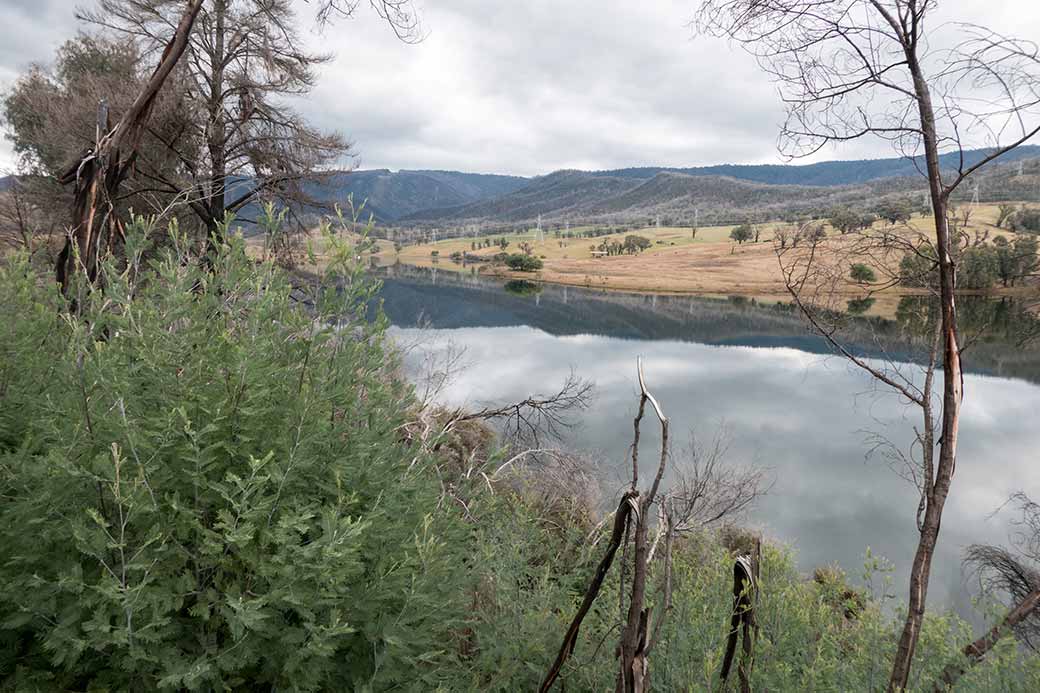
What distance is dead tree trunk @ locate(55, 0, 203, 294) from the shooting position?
9.65 ft

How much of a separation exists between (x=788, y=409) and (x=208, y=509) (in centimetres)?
2688

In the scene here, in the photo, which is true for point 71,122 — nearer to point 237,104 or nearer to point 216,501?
point 237,104

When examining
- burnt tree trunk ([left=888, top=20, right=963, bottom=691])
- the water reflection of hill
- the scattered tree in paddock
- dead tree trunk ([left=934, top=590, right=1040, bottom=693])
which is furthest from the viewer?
the scattered tree in paddock

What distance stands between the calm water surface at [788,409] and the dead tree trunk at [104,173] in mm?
4169

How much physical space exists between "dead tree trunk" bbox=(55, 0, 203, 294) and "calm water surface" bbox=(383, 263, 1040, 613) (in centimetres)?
417

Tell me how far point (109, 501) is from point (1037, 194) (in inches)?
222

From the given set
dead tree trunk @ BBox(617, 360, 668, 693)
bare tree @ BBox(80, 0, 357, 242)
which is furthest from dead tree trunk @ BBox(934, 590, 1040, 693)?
bare tree @ BBox(80, 0, 357, 242)

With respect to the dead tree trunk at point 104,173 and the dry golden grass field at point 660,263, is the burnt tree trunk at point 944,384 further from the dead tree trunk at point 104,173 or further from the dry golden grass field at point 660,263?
the dry golden grass field at point 660,263

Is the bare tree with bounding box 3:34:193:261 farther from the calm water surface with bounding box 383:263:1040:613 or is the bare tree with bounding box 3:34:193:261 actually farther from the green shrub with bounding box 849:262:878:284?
the calm water surface with bounding box 383:263:1040:613

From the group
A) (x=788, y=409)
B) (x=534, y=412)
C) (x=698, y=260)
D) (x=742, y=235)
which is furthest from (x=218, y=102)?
(x=742, y=235)

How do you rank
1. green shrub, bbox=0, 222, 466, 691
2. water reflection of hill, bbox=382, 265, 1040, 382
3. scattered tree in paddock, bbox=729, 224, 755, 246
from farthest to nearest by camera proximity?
scattered tree in paddock, bbox=729, 224, 755, 246 → water reflection of hill, bbox=382, 265, 1040, 382 → green shrub, bbox=0, 222, 466, 691

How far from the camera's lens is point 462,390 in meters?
25.1

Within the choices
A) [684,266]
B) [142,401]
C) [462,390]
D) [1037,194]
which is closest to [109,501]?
[142,401]

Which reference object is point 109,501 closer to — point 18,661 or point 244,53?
point 18,661
